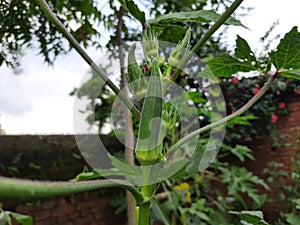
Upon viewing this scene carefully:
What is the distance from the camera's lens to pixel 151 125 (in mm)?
387

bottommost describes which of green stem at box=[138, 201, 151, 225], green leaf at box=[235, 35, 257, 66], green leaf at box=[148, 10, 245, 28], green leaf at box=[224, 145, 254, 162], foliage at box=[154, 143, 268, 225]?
foliage at box=[154, 143, 268, 225]

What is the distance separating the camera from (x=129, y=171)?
0.60m

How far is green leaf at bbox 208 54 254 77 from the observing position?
576 mm

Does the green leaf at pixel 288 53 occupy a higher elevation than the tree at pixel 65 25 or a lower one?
lower

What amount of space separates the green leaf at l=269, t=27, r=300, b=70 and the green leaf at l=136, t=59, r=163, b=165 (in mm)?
208

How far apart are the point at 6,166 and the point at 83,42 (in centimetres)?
109

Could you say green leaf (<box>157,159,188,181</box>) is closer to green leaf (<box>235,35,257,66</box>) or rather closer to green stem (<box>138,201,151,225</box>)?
green stem (<box>138,201,151,225</box>)

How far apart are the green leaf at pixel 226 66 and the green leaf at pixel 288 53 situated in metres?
0.05

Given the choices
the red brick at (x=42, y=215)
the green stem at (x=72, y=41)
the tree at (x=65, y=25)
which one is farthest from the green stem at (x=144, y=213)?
the red brick at (x=42, y=215)

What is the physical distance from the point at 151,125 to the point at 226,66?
0.26 meters

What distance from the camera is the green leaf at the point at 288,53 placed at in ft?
1.63

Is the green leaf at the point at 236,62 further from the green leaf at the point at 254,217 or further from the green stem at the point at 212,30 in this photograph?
the green leaf at the point at 254,217

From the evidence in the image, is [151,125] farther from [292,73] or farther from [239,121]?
[239,121]

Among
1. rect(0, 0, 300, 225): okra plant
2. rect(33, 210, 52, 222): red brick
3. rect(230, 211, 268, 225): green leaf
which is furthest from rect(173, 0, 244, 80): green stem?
rect(33, 210, 52, 222): red brick
